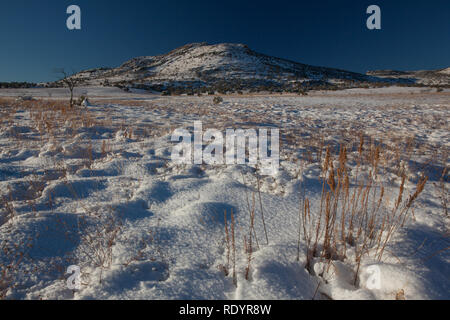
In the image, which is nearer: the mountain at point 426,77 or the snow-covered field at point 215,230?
the snow-covered field at point 215,230

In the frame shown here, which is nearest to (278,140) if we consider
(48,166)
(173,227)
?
(173,227)

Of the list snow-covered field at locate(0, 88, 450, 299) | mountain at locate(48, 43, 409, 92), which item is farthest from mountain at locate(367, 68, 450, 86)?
snow-covered field at locate(0, 88, 450, 299)

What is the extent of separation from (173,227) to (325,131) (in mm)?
4727

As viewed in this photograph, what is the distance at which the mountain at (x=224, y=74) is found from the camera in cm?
3466

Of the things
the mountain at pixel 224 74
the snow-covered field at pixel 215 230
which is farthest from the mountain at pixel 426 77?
the snow-covered field at pixel 215 230

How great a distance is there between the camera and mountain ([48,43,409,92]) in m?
34.7

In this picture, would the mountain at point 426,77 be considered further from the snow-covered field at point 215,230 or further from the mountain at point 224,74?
the snow-covered field at point 215,230

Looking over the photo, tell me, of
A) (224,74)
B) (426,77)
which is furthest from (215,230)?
(426,77)

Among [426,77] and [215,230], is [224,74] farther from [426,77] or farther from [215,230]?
[426,77]

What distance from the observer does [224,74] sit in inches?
1670

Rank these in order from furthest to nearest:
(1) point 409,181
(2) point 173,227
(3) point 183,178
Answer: (3) point 183,178
(1) point 409,181
(2) point 173,227

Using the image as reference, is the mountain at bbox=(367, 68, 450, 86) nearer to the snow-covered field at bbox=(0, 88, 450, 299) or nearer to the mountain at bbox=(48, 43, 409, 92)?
the mountain at bbox=(48, 43, 409, 92)

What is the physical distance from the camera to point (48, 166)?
287cm
